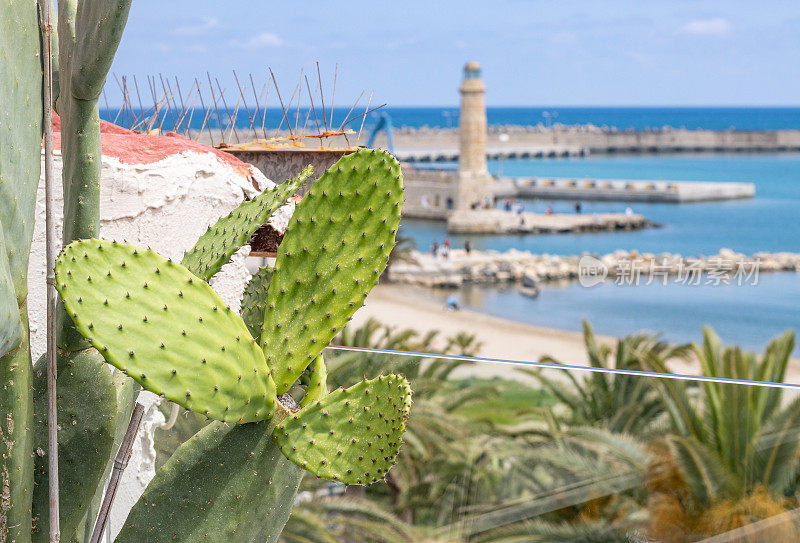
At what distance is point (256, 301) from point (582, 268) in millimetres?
26375

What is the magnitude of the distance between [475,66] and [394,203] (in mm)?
31080

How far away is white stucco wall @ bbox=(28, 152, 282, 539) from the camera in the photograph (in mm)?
1410

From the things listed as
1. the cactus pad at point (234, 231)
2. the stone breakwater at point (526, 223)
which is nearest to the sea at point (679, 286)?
the stone breakwater at point (526, 223)

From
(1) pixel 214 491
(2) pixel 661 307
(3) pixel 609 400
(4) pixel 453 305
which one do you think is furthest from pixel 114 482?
(2) pixel 661 307

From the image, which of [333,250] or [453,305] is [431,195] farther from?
[333,250]

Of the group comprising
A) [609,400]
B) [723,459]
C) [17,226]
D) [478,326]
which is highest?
[17,226]

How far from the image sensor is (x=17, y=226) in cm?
98

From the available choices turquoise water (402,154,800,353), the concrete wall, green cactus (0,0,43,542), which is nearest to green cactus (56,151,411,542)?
green cactus (0,0,43,542)

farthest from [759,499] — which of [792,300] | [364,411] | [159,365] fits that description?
[792,300]

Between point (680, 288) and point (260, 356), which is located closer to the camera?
point (260, 356)

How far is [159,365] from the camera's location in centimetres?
92

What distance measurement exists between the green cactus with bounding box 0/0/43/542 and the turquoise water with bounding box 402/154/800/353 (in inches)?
931

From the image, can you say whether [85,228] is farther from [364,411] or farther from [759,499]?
[759,499]

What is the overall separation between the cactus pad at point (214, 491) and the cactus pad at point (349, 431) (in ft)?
0.17
